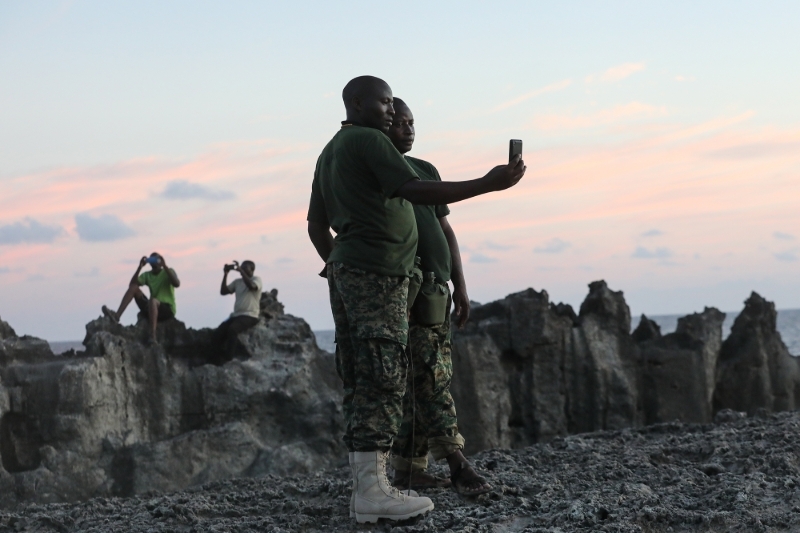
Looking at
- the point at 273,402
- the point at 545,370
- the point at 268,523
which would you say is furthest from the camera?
the point at 545,370

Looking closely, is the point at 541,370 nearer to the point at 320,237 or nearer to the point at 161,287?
the point at 161,287

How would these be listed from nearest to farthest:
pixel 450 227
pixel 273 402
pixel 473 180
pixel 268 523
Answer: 1. pixel 473 180
2. pixel 268 523
3. pixel 450 227
4. pixel 273 402

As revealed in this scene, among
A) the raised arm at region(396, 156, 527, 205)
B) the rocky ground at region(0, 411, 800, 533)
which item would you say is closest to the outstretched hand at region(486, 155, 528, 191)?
the raised arm at region(396, 156, 527, 205)

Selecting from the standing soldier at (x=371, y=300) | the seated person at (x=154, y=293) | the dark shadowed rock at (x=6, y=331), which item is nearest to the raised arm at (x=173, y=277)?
the seated person at (x=154, y=293)

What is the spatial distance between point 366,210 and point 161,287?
23.7ft

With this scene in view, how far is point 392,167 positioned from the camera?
3.84m

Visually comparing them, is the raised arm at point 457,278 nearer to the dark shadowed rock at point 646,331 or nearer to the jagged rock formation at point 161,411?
the jagged rock formation at point 161,411

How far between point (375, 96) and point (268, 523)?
2109 millimetres

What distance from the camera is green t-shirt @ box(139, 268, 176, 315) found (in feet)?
35.0

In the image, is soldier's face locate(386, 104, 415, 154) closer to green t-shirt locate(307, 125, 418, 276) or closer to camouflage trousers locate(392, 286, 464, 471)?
green t-shirt locate(307, 125, 418, 276)

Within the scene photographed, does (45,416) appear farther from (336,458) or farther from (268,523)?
(268,523)

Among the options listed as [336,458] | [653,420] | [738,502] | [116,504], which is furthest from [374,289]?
[653,420]

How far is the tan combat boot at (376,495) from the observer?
4035mm

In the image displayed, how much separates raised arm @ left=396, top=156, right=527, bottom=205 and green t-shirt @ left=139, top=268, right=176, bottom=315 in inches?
292
